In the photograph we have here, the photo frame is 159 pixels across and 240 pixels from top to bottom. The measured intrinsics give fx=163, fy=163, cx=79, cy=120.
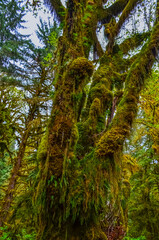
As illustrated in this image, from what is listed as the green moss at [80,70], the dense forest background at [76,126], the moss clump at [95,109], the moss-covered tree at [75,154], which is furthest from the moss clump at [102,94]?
the green moss at [80,70]

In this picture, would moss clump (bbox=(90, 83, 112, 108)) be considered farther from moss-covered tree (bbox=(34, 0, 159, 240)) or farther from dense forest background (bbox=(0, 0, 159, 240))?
moss-covered tree (bbox=(34, 0, 159, 240))

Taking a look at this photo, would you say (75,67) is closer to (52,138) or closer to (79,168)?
(52,138)

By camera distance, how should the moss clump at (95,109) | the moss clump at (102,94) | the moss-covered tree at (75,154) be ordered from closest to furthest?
1. the moss-covered tree at (75,154)
2. the moss clump at (95,109)
3. the moss clump at (102,94)

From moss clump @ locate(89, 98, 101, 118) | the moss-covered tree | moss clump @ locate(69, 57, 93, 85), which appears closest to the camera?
the moss-covered tree

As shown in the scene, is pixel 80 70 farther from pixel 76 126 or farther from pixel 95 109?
pixel 95 109

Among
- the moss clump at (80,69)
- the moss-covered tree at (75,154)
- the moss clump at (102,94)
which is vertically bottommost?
the moss-covered tree at (75,154)

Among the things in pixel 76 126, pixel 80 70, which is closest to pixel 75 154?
pixel 76 126

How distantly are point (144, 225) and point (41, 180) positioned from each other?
8.53m

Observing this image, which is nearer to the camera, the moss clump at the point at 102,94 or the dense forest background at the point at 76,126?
the dense forest background at the point at 76,126

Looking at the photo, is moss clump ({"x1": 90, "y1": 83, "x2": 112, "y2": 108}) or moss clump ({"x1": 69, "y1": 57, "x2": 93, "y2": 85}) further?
moss clump ({"x1": 90, "y1": 83, "x2": 112, "y2": 108})

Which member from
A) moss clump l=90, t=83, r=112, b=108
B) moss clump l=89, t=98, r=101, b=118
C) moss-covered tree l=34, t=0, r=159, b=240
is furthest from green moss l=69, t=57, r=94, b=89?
moss clump l=90, t=83, r=112, b=108

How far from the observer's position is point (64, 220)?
2.98 meters

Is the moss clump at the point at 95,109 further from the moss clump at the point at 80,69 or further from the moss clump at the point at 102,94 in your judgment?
the moss clump at the point at 80,69

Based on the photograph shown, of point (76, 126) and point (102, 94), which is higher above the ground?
point (102, 94)
